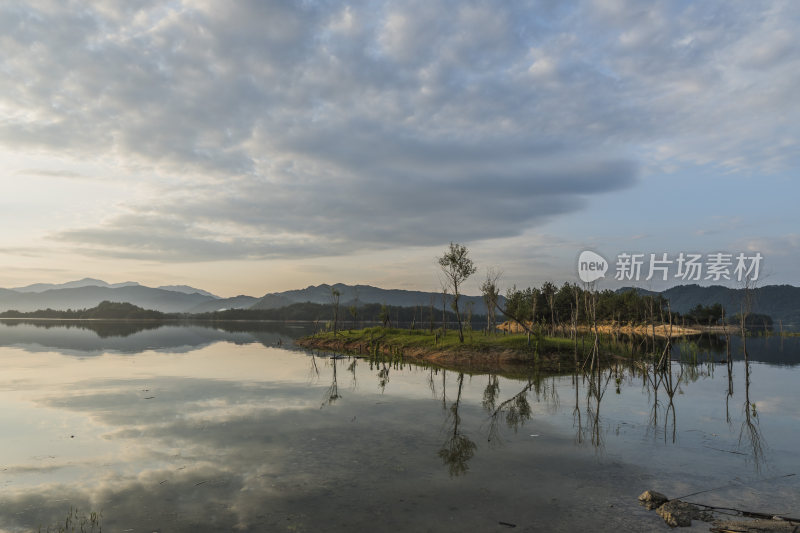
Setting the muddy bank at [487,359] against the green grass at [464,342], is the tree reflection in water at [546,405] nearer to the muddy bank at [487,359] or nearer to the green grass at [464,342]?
the muddy bank at [487,359]

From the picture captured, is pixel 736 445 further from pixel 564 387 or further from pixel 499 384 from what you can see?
pixel 499 384

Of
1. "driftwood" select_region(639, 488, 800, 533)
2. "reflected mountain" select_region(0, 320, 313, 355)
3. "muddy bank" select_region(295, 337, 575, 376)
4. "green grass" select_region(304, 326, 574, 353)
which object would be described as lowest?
"reflected mountain" select_region(0, 320, 313, 355)

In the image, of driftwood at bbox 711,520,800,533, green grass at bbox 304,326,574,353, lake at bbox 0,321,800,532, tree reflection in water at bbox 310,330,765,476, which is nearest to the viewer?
driftwood at bbox 711,520,800,533

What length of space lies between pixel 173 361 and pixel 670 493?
36360 mm

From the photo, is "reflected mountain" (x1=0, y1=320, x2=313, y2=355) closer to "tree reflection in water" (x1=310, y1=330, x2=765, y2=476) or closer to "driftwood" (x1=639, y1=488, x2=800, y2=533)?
"tree reflection in water" (x1=310, y1=330, x2=765, y2=476)

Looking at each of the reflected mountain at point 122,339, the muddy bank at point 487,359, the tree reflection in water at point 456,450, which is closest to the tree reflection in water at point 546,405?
the tree reflection in water at point 456,450

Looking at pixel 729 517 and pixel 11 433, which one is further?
pixel 11 433

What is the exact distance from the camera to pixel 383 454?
1260 centimetres

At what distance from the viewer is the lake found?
8.85m

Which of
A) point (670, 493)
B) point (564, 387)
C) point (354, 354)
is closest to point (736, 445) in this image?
point (670, 493)

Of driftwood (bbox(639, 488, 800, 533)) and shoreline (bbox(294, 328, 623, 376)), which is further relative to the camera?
shoreline (bbox(294, 328, 623, 376))

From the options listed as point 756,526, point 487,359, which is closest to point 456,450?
point 756,526

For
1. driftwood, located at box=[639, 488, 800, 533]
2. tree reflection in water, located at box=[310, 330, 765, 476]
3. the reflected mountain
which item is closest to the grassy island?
tree reflection in water, located at box=[310, 330, 765, 476]

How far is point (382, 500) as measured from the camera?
934 centimetres
